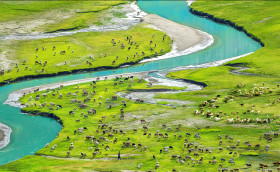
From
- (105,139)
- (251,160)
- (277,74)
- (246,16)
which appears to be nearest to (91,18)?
(246,16)

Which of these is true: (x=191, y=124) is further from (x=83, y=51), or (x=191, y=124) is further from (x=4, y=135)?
(x=83, y=51)

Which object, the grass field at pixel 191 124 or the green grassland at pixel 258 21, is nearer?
the grass field at pixel 191 124

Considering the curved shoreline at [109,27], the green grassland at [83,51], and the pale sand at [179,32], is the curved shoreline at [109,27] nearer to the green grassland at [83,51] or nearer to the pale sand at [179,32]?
the green grassland at [83,51]

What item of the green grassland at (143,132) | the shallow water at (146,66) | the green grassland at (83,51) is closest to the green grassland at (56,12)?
the green grassland at (83,51)

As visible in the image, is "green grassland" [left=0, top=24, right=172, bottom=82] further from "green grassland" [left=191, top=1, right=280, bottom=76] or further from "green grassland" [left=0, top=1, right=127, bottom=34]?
"green grassland" [left=191, top=1, right=280, bottom=76]

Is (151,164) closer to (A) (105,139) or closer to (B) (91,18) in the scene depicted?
(A) (105,139)

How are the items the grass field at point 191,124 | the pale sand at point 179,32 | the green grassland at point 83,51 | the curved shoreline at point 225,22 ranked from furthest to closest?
the curved shoreline at point 225,22, the pale sand at point 179,32, the green grassland at point 83,51, the grass field at point 191,124
